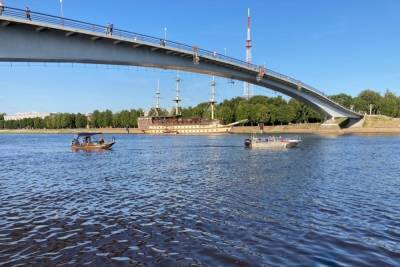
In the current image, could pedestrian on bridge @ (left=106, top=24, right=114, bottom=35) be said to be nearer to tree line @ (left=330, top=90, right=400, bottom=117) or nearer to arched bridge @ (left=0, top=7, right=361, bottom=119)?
arched bridge @ (left=0, top=7, right=361, bottom=119)

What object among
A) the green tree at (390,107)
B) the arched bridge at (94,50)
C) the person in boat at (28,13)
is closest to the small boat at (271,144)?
the arched bridge at (94,50)

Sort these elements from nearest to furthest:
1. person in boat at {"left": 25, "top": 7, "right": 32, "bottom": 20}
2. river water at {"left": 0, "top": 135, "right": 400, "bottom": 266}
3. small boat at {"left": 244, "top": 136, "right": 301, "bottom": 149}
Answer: river water at {"left": 0, "top": 135, "right": 400, "bottom": 266}, person in boat at {"left": 25, "top": 7, "right": 32, "bottom": 20}, small boat at {"left": 244, "top": 136, "right": 301, "bottom": 149}

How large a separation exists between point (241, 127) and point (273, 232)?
157 metres

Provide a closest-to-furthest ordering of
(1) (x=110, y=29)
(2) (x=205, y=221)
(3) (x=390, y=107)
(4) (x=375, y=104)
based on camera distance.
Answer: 1. (2) (x=205, y=221)
2. (1) (x=110, y=29)
3. (3) (x=390, y=107)
4. (4) (x=375, y=104)

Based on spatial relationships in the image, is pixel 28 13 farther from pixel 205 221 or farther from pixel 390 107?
pixel 390 107

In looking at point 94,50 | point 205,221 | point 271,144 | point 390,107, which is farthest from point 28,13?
point 390,107

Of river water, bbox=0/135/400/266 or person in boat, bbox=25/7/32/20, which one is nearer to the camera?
river water, bbox=0/135/400/266

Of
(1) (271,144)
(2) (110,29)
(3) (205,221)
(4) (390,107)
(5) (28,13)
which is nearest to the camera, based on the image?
(3) (205,221)

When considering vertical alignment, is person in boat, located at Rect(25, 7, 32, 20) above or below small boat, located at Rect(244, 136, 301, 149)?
above

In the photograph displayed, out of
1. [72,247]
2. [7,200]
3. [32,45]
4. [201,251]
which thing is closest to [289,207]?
[201,251]

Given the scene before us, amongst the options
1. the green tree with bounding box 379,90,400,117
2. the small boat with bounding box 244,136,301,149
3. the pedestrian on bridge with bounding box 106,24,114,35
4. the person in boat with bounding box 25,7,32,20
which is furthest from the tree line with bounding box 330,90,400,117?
the person in boat with bounding box 25,7,32,20

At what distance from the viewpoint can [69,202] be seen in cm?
2098

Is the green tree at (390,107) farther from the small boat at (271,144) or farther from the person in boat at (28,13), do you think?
the person in boat at (28,13)

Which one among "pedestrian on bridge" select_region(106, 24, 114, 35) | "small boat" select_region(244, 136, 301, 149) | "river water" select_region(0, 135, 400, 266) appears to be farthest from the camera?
"small boat" select_region(244, 136, 301, 149)
